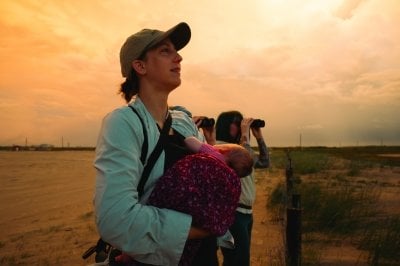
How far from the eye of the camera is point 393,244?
545cm

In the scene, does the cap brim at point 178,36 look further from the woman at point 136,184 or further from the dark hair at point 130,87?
the dark hair at point 130,87

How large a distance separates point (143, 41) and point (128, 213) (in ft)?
2.81

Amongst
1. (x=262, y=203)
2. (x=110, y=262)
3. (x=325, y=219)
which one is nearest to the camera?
(x=110, y=262)

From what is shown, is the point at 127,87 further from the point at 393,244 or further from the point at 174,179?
the point at 393,244

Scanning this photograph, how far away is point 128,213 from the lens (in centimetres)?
147

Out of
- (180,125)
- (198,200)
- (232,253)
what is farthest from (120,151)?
(232,253)

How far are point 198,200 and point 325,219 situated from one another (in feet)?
22.6

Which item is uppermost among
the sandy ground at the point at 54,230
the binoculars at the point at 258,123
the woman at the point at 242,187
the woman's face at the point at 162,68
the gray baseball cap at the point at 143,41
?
the gray baseball cap at the point at 143,41

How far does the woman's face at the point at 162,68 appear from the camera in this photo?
1951mm

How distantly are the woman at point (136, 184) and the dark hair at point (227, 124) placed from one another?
2.08 m

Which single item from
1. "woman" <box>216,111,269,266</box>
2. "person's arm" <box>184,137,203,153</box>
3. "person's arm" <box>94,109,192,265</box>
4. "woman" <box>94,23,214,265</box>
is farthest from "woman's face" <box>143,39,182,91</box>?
"woman" <box>216,111,269,266</box>

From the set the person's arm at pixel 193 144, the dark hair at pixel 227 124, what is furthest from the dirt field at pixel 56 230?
the person's arm at pixel 193 144

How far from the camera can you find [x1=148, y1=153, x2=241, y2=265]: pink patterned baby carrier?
1578 mm

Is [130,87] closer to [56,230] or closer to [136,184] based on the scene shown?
[136,184]
